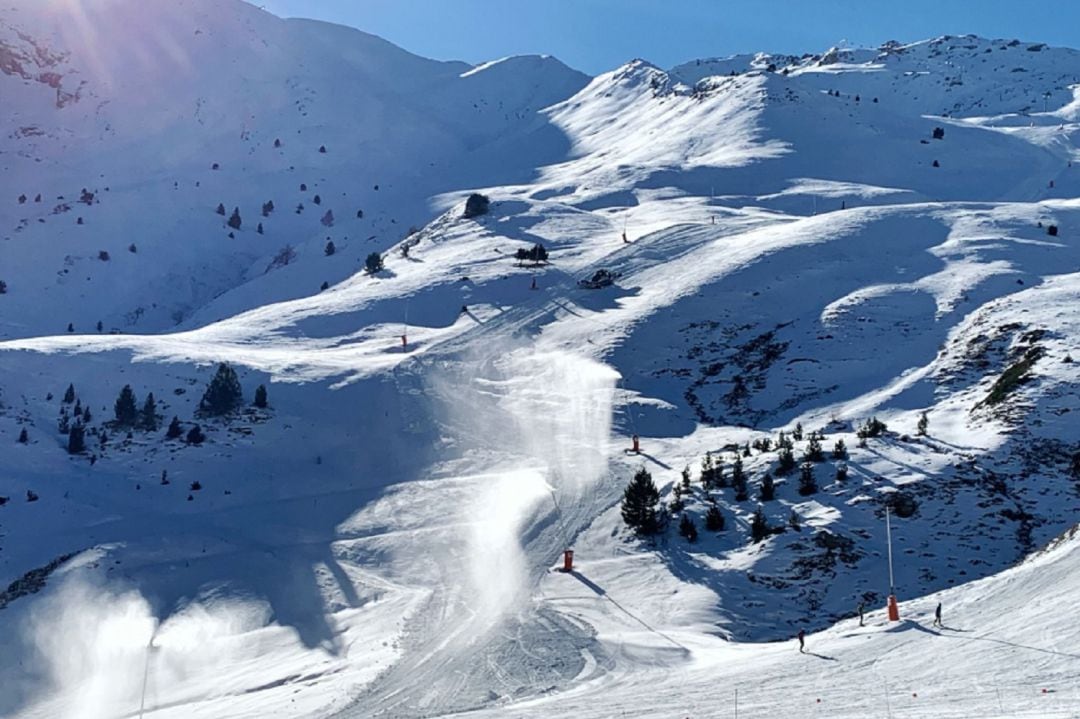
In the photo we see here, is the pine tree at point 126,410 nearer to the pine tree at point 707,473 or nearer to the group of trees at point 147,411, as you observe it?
the group of trees at point 147,411

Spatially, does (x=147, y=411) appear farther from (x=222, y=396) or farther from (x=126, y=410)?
(x=222, y=396)

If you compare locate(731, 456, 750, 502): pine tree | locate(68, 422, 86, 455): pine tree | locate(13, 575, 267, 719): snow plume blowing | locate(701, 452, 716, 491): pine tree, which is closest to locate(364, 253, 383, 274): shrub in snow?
locate(68, 422, 86, 455): pine tree

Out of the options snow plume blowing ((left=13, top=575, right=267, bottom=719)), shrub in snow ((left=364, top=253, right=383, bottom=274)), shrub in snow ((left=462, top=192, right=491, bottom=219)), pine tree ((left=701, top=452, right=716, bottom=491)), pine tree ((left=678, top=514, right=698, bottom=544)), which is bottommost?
snow plume blowing ((left=13, top=575, right=267, bottom=719))

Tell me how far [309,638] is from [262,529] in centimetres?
880

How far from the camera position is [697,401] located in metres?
40.8

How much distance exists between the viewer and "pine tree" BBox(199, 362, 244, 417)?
41.1 meters

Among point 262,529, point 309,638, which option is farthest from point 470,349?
point 309,638

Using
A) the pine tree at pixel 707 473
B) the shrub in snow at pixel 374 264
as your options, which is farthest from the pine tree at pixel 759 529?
the shrub in snow at pixel 374 264

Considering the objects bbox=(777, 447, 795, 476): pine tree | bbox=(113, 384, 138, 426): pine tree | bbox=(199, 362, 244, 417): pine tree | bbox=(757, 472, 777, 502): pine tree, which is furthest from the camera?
bbox=(199, 362, 244, 417): pine tree

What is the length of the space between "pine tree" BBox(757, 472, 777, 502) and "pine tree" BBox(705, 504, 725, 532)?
1341 mm

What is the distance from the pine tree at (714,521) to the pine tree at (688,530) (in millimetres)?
386

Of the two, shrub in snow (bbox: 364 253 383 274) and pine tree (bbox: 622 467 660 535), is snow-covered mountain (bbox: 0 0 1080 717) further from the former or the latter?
shrub in snow (bbox: 364 253 383 274)

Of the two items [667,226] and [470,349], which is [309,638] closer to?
[470,349]

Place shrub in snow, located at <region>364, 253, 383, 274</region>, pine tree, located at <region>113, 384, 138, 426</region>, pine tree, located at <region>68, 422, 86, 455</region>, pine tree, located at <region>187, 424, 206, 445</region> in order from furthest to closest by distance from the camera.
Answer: shrub in snow, located at <region>364, 253, 383, 274</region>, pine tree, located at <region>113, 384, 138, 426</region>, pine tree, located at <region>187, 424, 206, 445</region>, pine tree, located at <region>68, 422, 86, 455</region>
